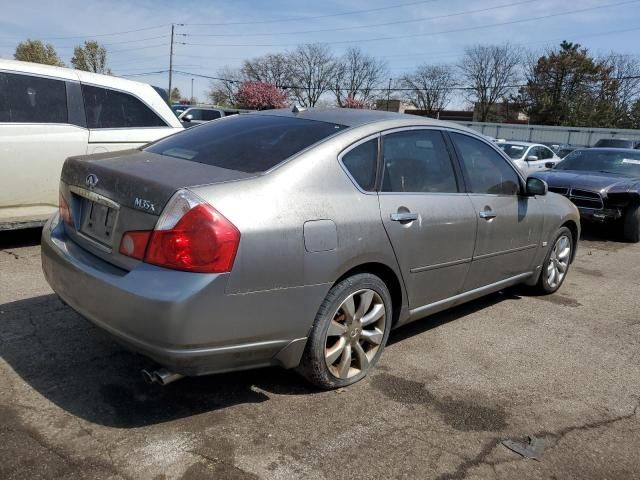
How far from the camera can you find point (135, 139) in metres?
6.09

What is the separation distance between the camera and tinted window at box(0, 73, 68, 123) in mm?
5309

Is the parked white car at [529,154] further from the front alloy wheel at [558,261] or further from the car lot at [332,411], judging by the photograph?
the car lot at [332,411]

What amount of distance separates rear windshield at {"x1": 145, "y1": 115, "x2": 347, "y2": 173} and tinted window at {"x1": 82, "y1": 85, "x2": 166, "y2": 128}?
8.46 feet

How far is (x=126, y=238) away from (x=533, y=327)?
3.31 meters

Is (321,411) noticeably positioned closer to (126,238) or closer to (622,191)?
(126,238)

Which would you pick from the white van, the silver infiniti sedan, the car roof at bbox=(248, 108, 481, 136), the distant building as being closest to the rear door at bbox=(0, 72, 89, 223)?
the white van

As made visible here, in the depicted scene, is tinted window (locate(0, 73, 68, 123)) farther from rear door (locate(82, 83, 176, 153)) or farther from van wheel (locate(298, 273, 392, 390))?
van wheel (locate(298, 273, 392, 390))

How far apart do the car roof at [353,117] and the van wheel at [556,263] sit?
1947 mm

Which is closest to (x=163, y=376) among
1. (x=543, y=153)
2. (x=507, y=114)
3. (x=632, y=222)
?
(x=632, y=222)

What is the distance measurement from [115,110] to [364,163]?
12.6 feet

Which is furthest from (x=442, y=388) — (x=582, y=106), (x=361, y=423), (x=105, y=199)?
(x=582, y=106)

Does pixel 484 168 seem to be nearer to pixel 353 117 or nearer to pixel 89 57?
pixel 353 117

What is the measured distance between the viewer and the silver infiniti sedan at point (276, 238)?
249 centimetres

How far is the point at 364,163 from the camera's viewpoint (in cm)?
325
